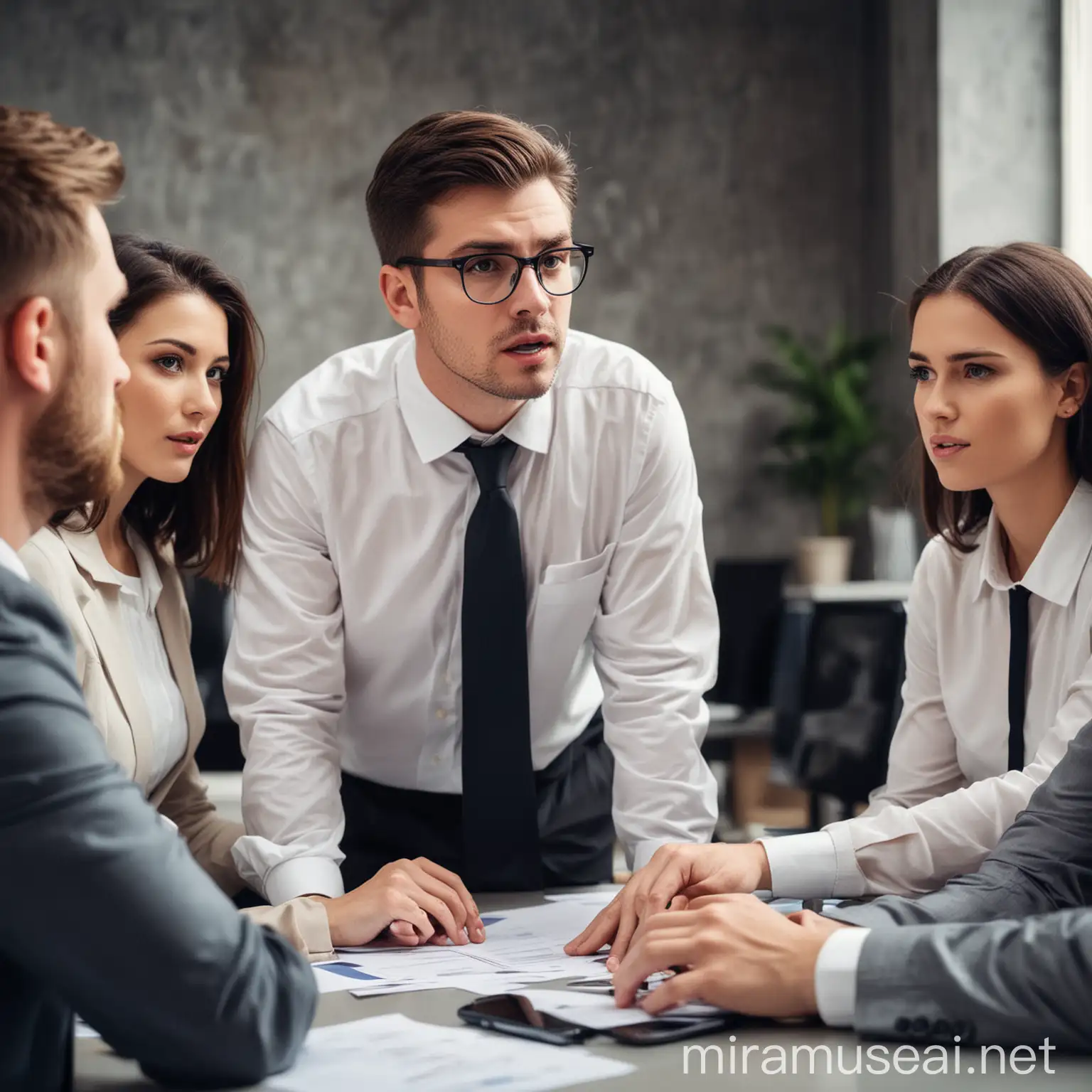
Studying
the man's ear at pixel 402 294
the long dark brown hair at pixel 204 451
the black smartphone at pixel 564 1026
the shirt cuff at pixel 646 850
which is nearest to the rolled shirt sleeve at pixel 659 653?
the shirt cuff at pixel 646 850

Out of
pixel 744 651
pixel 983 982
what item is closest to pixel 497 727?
pixel 983 982

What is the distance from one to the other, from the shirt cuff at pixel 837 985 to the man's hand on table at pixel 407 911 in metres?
0.50

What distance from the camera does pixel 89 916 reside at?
0.94 m

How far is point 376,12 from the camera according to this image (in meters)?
6.44

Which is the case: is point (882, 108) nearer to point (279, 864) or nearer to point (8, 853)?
point (279, 864)

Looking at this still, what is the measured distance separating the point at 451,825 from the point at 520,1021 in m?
1.00

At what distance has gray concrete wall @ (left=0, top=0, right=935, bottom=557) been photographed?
634 cm

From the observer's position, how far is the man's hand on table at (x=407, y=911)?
4.95 feet

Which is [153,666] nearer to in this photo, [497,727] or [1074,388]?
[497,727]

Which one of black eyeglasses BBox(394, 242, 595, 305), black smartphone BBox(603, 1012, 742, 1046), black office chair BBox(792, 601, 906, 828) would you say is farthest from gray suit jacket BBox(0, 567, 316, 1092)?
black office chair BBox(792, 601, 906, 828)

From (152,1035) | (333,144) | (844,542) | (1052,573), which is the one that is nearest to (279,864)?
(152,1035)

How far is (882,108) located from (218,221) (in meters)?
3.22

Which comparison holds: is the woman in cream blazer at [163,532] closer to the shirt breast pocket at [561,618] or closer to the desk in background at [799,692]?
the shirt breast pocket at [561,618]

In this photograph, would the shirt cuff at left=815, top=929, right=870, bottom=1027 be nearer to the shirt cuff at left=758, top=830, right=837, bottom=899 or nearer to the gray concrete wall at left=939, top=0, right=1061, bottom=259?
the shirt cuff at left=758, top=830, right=837, bottom=899
